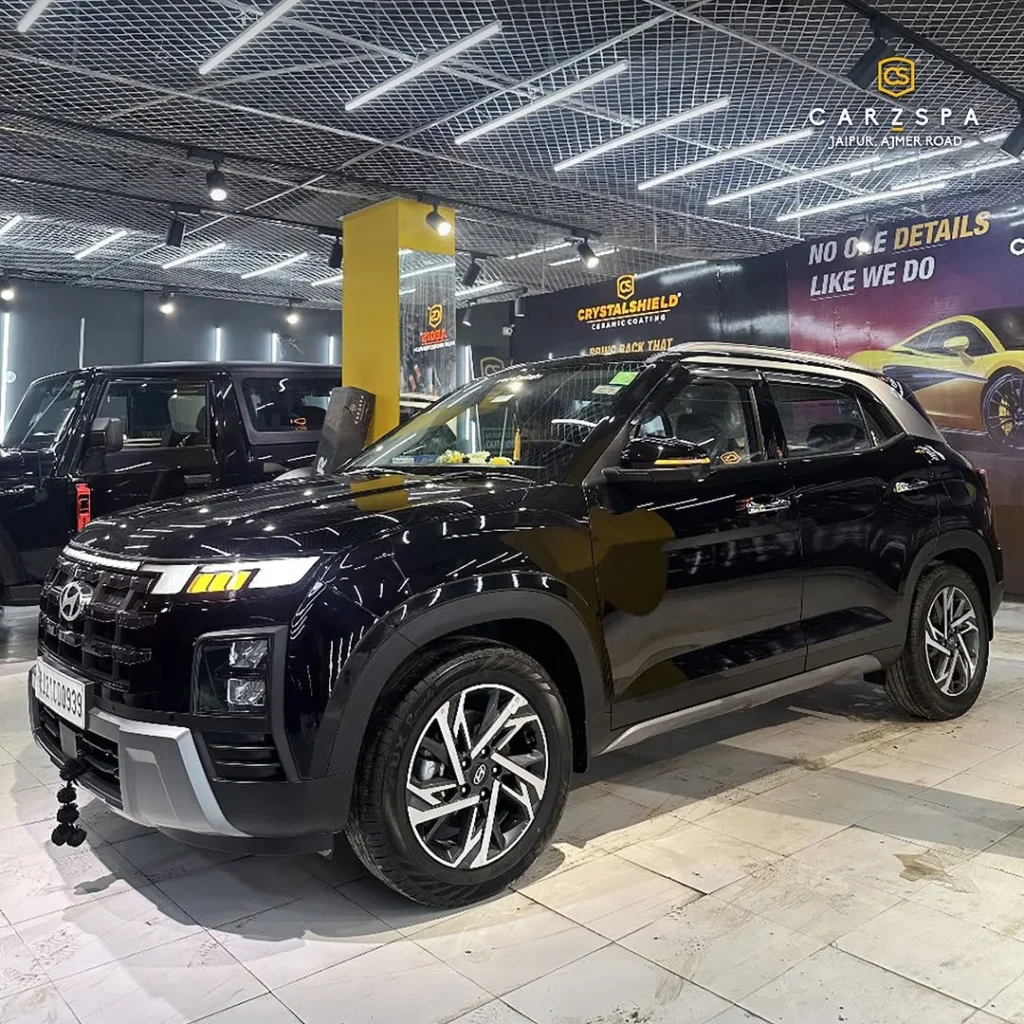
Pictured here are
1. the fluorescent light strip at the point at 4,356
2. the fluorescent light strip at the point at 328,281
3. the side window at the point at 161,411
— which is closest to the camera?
the side window at the point at 161,411

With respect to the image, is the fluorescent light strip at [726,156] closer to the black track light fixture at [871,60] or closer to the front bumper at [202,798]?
the black track light fixture at [871,60]

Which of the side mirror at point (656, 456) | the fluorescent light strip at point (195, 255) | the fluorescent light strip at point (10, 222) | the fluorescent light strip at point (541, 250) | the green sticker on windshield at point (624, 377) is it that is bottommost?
the side mirror at point (656, 456)

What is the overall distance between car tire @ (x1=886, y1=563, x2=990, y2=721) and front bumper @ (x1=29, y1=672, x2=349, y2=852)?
8.72 ft

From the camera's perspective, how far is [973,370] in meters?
7.74

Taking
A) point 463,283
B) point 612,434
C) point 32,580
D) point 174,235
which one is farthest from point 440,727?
point 463,283

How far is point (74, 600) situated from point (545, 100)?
571cm

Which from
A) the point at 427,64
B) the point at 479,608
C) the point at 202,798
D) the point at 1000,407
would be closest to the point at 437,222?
the point at 427,64

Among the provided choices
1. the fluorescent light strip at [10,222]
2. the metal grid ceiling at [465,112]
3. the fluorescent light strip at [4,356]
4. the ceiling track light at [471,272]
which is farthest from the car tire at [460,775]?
the fluorescent light strip at [4,356]

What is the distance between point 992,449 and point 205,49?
6.68 m

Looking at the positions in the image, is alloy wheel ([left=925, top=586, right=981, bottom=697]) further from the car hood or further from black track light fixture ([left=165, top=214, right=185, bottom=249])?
black track light fixture ([left=165, top=214, right=185, bottom=249])

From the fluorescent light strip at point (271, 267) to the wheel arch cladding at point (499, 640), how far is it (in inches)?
457

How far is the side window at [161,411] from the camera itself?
6.02m

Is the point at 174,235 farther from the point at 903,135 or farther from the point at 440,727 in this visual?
the point at 440,727

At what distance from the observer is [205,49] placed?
247 inches
